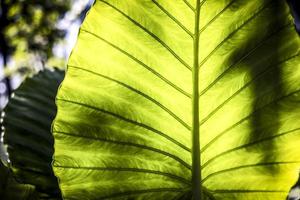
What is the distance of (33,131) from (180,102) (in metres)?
0.62

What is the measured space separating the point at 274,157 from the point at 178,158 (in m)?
0.14

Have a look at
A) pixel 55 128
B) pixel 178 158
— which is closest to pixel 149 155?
pixel 178 158

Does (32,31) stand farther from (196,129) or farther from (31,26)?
(196,129)

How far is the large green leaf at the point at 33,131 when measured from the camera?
0.99 m

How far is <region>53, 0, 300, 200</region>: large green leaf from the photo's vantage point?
561 mm

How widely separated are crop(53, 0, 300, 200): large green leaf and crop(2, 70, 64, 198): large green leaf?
39 cm

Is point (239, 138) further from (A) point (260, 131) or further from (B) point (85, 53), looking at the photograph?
(B) point (85, 53)

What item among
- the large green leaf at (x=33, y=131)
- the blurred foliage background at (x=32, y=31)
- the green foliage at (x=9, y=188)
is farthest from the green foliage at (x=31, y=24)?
the green foliage at (x=9, y=188)

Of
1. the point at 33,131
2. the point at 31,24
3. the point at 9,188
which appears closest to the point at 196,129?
the point at 9,188

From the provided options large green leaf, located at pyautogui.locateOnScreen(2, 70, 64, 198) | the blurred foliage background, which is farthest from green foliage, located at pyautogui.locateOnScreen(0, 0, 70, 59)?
large green leaf, located at pyautogui.locateOnScreen(2, 70, 64, 198)

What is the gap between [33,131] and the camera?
1103mm

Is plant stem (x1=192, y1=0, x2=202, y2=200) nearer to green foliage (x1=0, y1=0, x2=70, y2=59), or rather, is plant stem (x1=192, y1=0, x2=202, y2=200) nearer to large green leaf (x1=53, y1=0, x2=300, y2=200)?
large green leaf (x1=53, y1=0, x2=300, y2=200)

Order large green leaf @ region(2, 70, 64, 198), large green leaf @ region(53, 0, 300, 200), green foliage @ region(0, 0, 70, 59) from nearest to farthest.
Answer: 1. large green leaf @ region(53, 0, 300, 200)
2. large green leaf @ region(2, 70, 64, 198)
3. green foliage @ region(0, 0, 70, 59)

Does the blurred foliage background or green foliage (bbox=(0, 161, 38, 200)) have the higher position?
the blurred foliage background
